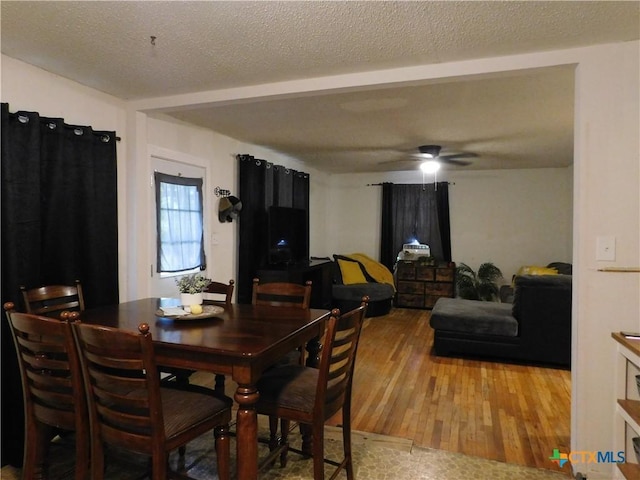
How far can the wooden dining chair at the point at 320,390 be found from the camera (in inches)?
72.9

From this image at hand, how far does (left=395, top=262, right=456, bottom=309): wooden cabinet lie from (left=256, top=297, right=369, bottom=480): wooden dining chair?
4.95 m

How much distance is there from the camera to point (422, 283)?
6.93 metres

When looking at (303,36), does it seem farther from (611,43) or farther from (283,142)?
→ (283,142)

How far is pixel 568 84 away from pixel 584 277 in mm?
1475

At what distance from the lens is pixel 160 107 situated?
3152 mm

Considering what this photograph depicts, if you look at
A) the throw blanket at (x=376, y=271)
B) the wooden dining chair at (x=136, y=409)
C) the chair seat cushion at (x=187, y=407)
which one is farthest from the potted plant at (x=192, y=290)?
the throw blanket at (x=376, y=271)

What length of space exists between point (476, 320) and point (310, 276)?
2.21 meters

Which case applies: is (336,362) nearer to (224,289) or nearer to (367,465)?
(367,465)

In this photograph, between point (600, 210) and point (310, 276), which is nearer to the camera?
point (600, 210)

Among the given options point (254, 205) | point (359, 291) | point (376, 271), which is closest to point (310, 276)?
point (359, 291)

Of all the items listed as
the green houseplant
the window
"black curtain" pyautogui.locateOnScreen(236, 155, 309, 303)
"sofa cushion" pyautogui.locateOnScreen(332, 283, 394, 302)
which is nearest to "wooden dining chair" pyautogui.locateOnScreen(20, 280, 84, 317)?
the window

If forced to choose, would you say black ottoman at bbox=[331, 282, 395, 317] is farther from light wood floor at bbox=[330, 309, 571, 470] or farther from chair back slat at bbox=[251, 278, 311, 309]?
chair back slat at bbox=[251, 278, 311, 309]

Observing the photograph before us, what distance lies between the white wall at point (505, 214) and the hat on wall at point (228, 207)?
364 cm

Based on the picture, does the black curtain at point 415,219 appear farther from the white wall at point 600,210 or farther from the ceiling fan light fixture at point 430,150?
the white wall at point 600,210
